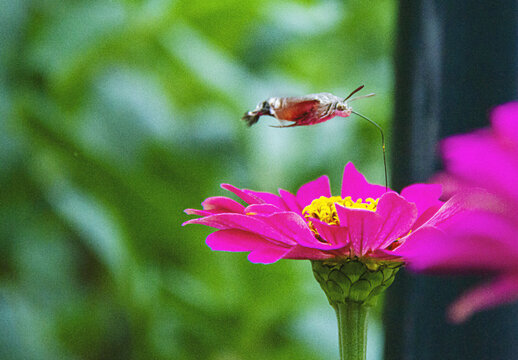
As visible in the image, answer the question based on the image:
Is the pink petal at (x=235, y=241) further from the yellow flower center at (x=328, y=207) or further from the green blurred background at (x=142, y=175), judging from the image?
the green blurred background at (x=142, y=175)

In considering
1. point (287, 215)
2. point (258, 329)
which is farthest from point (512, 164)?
point (258, 329)

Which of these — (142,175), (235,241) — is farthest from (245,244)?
(142,175)

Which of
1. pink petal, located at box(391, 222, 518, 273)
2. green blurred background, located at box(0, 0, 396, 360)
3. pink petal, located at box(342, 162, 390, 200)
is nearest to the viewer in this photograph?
pink petal, located at box(391, 222, 518, 273)

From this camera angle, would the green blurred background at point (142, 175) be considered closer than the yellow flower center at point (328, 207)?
No

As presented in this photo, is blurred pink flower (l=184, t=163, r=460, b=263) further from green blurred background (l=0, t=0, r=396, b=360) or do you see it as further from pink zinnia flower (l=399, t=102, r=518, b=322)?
green blurred background (l=0, t=0, r=396, b=360)

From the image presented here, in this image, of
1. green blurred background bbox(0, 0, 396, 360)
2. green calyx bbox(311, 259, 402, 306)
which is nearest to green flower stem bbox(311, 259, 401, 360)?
green calyx bbox(311, 259, 402, 306)

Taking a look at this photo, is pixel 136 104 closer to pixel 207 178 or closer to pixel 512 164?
pixel 207 178

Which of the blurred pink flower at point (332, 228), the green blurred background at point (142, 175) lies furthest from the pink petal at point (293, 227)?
the green blurred background at point (142, 175)
